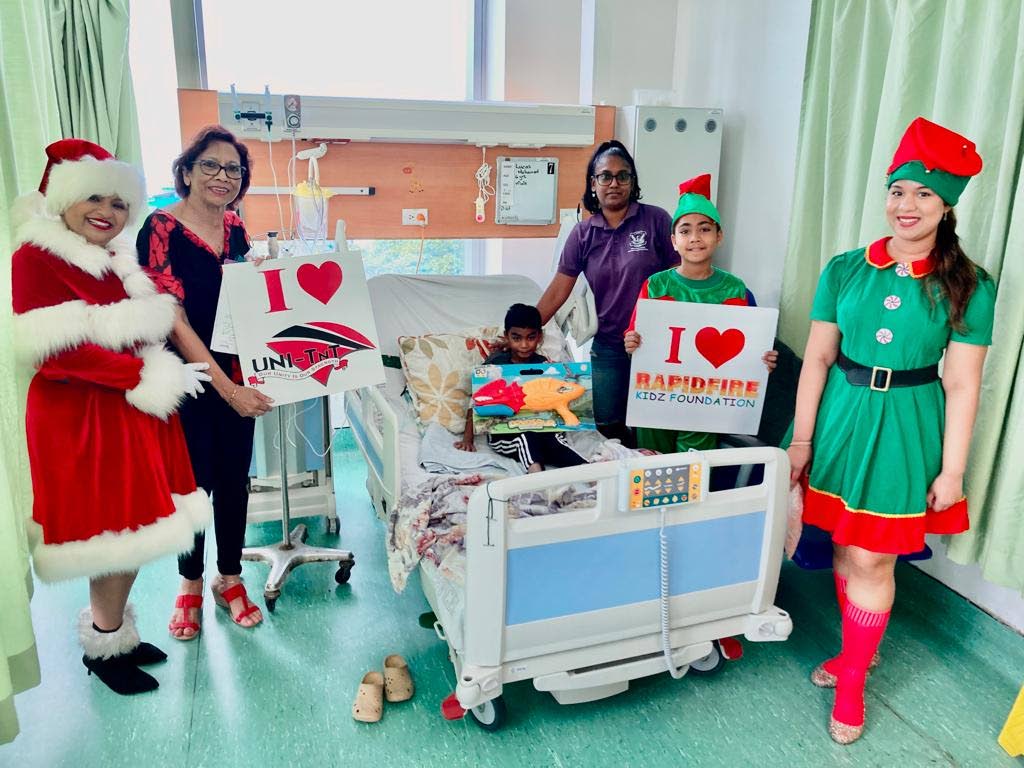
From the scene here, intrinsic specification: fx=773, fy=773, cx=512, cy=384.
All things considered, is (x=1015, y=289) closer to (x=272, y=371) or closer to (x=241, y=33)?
(x=272, y=371)

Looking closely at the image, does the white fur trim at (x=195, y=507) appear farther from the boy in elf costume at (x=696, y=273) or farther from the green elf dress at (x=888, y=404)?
Result: the green elf dress at (x=888, y=404)

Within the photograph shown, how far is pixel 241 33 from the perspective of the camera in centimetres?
359

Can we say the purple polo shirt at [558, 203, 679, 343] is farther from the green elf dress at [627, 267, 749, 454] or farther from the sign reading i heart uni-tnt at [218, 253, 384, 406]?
the sign reading i heart uni-tnt at [218, 253, 384, 406]

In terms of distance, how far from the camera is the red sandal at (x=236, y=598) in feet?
8.14

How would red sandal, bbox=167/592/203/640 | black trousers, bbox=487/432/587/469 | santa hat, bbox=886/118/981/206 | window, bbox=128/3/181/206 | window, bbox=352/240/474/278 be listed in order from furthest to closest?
1. window, bbox=352/240/474/278
2. window, bbox=128/3/181/206
3. black trousers, bbox=487/432/587/469
4. red sandal, bbox=167/592/203/640
5. santa hat, bbox=886/118/981/206

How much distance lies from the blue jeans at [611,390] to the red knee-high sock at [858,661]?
99 centimetres

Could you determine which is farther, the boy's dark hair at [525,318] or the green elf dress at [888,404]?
the boy's dark hair at [525,318]

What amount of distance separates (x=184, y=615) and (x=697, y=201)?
202 cm

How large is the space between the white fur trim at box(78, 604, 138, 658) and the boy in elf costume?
5.36ft

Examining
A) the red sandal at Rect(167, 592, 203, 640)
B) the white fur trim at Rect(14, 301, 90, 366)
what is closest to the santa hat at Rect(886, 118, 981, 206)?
the white fur trim at Rect(14, 301, 90, 366)

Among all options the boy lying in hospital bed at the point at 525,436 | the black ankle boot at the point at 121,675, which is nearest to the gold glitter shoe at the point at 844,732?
the boy lying in hospital bed at the point at 525,436

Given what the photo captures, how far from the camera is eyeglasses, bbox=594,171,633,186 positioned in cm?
259

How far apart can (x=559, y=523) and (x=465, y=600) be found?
0.93 feet

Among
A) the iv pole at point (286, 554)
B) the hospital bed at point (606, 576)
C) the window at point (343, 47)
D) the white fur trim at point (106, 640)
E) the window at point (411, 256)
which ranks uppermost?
the window at point (343, 47)
